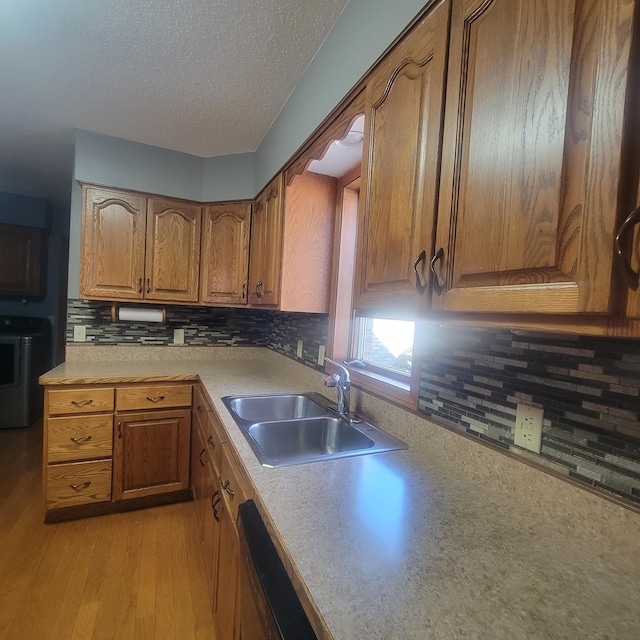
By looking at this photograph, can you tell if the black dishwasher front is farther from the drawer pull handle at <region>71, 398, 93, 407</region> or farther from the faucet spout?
the drawer pull handle at <region>71, 398, 93, 407</region>

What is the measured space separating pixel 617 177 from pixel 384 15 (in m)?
0.93

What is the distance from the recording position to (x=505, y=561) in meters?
0.67

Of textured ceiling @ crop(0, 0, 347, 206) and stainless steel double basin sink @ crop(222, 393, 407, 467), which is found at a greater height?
textured ceiling @ crop(0, 0, 347, 206)

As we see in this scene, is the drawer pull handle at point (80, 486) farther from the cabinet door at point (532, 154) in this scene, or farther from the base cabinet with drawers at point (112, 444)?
the cabinet door at point (532, 154)

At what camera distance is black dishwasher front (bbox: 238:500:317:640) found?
0.57 metres

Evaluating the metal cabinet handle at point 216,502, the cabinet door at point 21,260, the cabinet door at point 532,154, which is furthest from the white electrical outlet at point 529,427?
the cabinet door at point 21,260

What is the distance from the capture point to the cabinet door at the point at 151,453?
7.04 ft

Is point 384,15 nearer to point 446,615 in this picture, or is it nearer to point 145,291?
point 446,615

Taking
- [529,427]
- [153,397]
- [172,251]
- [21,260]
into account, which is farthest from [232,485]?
[21,260]

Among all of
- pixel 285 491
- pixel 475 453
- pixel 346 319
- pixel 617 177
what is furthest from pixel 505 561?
pixel 346 319

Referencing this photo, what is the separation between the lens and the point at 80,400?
6.69 feet

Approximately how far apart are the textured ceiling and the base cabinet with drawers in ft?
5.40

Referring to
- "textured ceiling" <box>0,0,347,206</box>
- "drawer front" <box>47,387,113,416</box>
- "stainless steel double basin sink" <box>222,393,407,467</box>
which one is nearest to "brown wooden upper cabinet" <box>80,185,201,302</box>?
"textured ceiling" <box>0,0,347,206</box>

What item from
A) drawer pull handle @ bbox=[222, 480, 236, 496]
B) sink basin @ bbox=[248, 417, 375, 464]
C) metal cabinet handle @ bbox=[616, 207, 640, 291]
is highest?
metal cabinet handle @ bbox=[616, 207, 640, 291]
